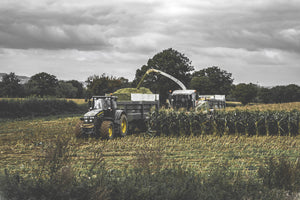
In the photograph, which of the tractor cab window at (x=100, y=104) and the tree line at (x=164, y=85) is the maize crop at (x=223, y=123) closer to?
the tractor cab window at (x=100, y=104)

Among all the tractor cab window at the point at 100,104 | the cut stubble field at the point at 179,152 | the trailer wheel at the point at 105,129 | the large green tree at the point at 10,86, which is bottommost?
the cut stubble field at the point at 179,152

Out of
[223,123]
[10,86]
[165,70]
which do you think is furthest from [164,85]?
[223,123]

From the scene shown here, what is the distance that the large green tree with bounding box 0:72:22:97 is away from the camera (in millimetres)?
48031

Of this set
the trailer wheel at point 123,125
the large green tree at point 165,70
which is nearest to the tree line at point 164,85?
the large green tree at point 165,70

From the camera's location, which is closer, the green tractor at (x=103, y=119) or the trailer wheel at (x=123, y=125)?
the green tractor at (x=103, y=119)

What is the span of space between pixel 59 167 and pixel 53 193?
26.3 inches

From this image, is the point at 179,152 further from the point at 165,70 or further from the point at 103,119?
the point at 165,70

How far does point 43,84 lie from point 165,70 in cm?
2572

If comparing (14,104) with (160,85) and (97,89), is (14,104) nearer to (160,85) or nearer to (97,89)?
(97,89)

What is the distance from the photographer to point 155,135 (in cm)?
Result: 1689

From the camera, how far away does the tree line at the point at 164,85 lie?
159 feet

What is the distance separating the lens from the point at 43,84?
63.9 metres

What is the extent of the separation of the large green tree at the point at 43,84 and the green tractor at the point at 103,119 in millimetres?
48189

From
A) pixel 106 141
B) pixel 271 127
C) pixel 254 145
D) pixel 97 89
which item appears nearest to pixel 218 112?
pixel 271 127
